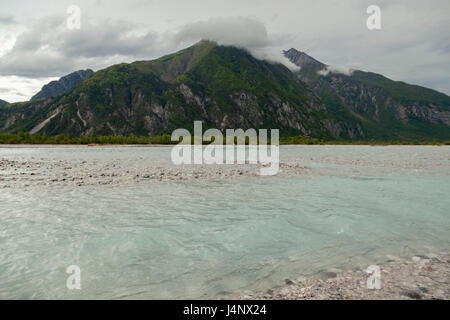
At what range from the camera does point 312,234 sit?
40.3 ft

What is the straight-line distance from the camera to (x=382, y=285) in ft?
23.6

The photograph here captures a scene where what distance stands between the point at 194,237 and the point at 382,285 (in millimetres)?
6964

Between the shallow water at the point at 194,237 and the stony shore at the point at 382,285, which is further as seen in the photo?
the shallow water at the point at 194,237

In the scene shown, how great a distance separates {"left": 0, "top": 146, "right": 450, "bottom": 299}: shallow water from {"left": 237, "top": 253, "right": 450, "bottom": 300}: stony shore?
52 centimetres

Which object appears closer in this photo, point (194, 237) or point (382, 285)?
point (382, 285)

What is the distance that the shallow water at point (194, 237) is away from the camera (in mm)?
7715

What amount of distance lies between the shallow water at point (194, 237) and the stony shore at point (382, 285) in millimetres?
524

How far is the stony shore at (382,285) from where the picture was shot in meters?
6.62

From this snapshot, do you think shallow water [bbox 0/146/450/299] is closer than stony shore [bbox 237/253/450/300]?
No

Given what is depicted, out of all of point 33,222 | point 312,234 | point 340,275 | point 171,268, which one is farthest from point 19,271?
point 312,234

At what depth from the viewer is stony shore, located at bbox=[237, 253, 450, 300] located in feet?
21.7

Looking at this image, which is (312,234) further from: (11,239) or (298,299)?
(11,239)

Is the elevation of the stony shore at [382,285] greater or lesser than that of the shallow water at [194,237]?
greater

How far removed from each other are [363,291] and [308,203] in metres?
11.9
